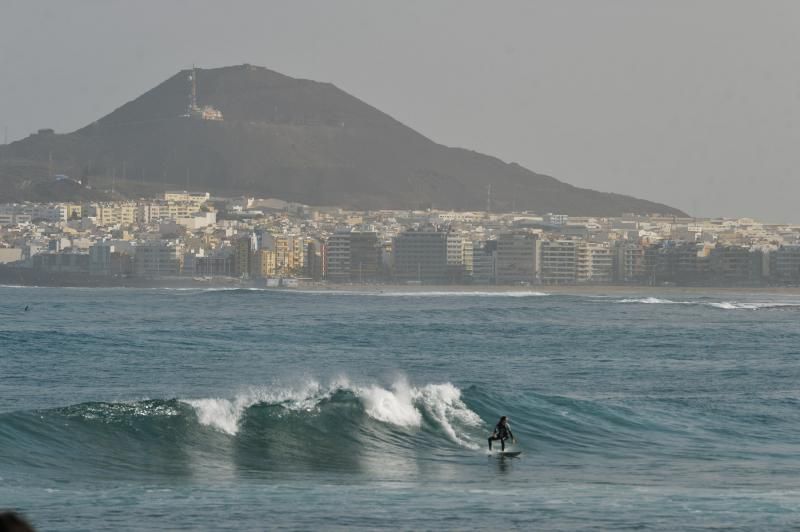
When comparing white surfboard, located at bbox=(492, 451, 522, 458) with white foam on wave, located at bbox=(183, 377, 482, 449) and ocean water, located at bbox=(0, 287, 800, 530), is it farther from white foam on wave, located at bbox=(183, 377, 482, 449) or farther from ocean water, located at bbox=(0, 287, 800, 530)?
white foam on wave, located at bbox=(183, 377, 482, 449)

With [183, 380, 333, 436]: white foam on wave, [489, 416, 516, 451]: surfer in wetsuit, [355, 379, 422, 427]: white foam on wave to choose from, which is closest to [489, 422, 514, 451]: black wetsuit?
[489, 416, 516, 451]: surfer in wetsuit

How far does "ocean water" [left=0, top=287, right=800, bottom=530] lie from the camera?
2027cm

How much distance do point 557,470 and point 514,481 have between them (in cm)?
188

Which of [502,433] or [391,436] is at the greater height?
[502,433]

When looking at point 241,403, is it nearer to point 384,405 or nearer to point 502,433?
point 384,405

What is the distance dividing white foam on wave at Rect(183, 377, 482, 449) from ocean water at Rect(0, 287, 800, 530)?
61 mm

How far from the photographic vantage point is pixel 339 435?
94.0 ft

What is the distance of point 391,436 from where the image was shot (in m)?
29.2

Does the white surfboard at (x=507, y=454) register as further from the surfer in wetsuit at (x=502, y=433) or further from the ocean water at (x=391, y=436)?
the ocean water at (x=391, y=436)

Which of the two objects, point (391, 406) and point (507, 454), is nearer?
point (507, 454)

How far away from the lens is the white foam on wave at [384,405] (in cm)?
2895

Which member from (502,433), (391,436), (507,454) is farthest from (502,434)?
(391,436)

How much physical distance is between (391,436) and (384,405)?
1950 millimetres

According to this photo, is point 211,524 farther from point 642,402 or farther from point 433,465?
point 642,402
